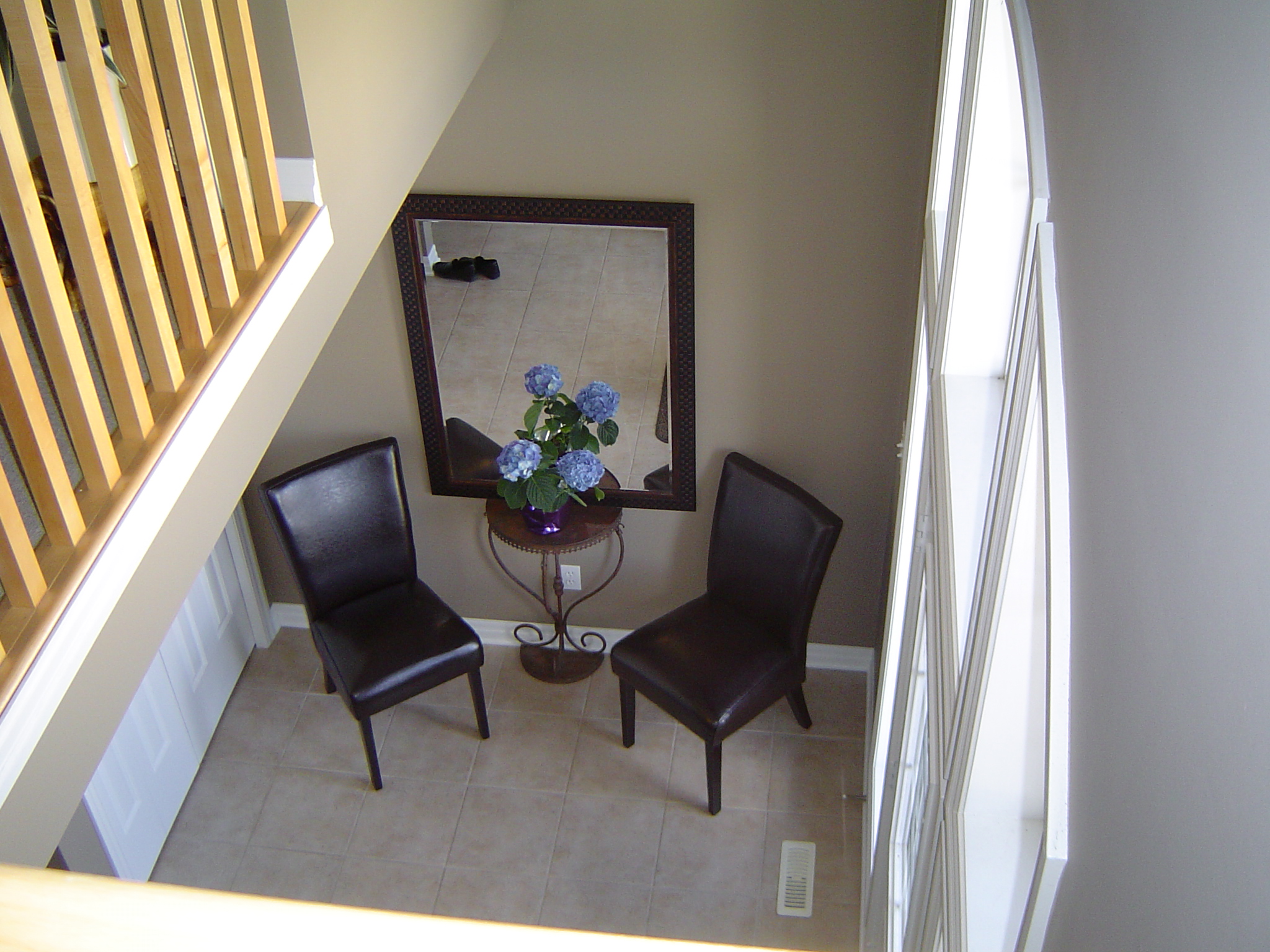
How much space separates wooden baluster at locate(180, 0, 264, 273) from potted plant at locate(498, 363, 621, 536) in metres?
1.92

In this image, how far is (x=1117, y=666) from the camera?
0.73 m

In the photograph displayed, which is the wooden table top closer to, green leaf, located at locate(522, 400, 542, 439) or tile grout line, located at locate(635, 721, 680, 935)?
green leaf, located at locate(522, 400, 542, 439)

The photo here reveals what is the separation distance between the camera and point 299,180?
1710 mm

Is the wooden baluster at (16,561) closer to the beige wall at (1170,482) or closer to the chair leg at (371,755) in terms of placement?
the beige wall at (1170,482)

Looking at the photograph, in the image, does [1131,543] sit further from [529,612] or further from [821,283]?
[529,612]

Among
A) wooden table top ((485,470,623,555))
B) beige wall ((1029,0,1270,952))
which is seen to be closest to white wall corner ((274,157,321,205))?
beige wall ((1029,0,1270,952))

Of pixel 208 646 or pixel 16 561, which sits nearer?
pixel 16 561

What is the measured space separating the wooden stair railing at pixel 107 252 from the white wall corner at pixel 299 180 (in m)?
0.09

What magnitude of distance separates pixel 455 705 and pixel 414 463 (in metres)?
0.91

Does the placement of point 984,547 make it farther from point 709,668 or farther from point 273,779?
point 273,779

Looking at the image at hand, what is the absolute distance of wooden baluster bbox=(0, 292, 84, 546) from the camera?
109cm

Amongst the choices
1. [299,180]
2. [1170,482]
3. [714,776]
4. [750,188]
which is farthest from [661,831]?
[1170,482]

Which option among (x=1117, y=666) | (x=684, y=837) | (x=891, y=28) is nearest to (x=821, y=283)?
(x=891, y=28)

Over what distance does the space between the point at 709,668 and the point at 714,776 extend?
13.8 inches
